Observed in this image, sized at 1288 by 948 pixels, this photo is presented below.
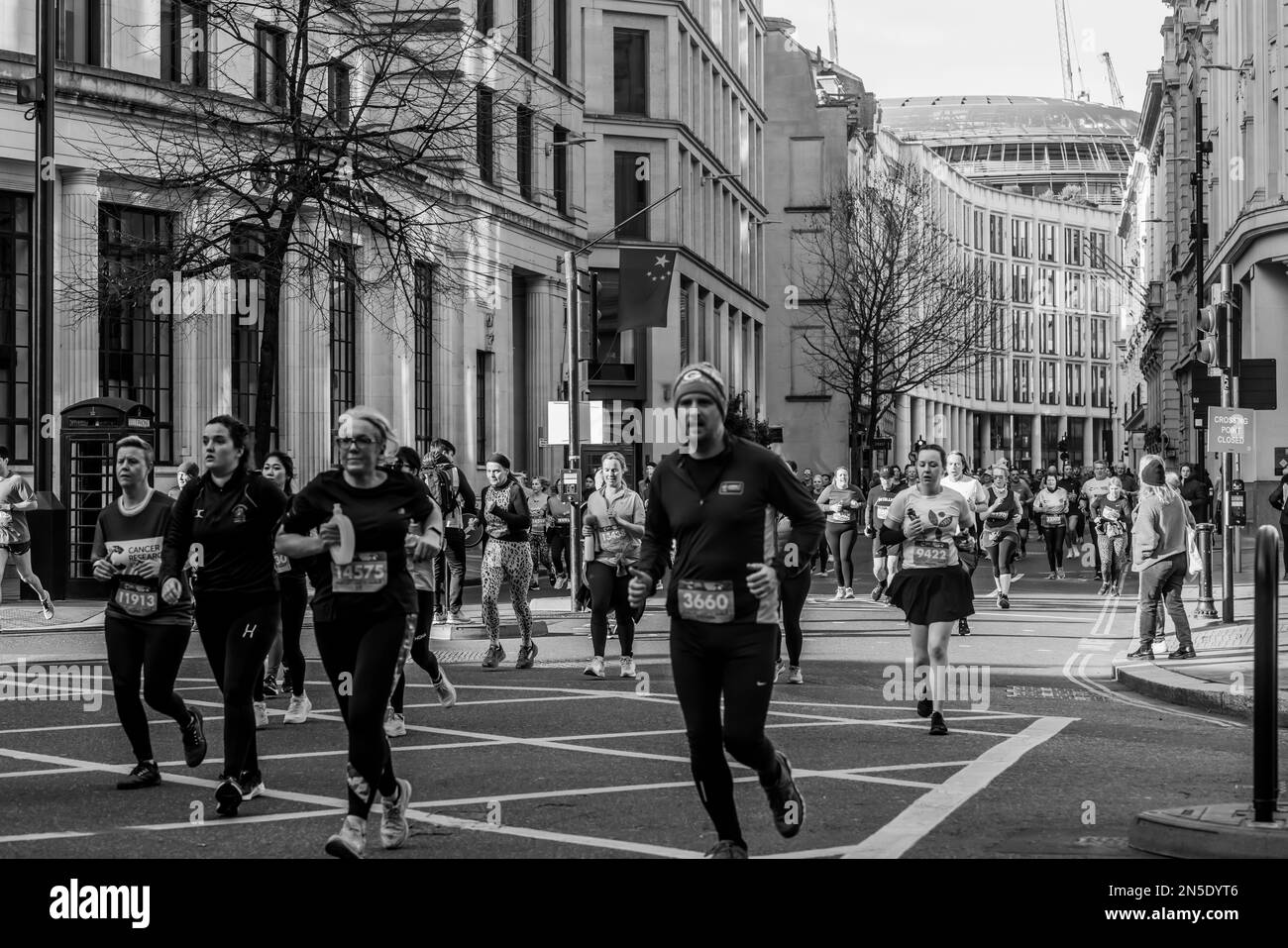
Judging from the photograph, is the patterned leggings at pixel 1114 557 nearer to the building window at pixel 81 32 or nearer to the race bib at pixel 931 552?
the race bib at pixel 931 552

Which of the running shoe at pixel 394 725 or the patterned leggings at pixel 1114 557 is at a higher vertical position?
the patterned leggings at pixel 1114 557

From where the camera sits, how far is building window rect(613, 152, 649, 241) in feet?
183

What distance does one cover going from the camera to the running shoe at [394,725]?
36.2 feet

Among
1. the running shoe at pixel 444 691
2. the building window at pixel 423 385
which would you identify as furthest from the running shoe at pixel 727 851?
the building window at pixel 423 385

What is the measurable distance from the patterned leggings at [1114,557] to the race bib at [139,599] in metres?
18.6

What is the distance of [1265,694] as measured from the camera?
7.38 metres

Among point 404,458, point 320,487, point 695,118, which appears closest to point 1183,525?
point 404,458

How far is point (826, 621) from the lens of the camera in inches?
821

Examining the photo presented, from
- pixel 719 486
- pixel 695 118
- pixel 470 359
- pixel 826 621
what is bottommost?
pixel 826 621

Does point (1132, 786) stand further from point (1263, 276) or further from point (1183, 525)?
point (1263, 276)

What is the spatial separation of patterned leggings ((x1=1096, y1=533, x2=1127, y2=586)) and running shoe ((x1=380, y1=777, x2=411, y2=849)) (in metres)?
19.4

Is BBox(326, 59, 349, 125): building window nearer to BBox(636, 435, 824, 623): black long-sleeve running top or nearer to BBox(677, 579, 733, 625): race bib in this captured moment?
BBox(636, 435, 824, 623): black long-sleeve running top

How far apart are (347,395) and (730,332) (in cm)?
3077

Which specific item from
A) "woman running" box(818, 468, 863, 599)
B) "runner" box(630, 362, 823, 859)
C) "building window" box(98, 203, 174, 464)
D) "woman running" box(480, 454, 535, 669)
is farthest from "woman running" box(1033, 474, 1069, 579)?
"runner" box(630, 362, 823, 859)
